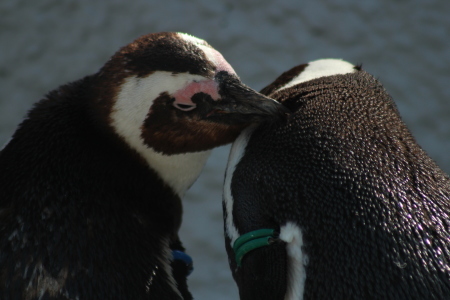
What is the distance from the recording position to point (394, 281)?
64 centimetres

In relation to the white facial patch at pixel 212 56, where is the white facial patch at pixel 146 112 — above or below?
below

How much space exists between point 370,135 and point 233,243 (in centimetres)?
23

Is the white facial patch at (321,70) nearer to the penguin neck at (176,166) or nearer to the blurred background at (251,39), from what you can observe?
the penguin neck at (176,166)

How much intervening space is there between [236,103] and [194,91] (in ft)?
0.22

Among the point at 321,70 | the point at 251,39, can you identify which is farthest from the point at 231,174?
the point at 251,39

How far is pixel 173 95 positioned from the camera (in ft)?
2.98

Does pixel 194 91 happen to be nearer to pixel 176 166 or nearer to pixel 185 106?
pixel 185 106

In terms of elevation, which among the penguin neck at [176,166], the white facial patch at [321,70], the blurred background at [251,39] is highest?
the blurred background at [251,39]

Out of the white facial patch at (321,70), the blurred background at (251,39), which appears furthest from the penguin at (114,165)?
the blurred background at (251,39)

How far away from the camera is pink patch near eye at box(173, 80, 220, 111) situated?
90cm

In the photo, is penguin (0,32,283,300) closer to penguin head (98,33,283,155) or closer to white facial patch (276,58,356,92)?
penguin head (98,33,283,155)

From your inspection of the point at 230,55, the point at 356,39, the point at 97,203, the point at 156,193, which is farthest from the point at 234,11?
the point at 97,203

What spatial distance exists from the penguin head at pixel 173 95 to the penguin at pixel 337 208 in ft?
0.28

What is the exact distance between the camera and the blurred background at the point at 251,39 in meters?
1.77
